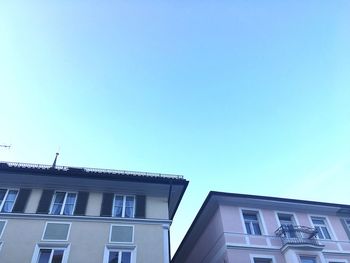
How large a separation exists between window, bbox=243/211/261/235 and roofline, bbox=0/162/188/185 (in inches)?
185

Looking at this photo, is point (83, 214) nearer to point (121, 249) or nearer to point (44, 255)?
point (44, 255)

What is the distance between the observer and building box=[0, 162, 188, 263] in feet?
53.1

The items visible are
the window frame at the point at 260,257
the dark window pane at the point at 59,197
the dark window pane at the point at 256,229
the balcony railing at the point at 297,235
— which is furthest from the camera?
the dark window pane at the point at 256,229

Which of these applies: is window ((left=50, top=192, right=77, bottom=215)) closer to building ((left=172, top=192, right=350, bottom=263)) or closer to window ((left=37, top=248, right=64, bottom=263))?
window ((left=37, top=248, right=64, bottom=263))

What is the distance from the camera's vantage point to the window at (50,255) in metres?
15.8

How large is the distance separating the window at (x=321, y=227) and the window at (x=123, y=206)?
39.7 ft

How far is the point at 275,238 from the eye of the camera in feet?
65.2

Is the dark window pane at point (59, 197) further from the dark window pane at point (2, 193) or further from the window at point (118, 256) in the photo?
the window at point (118, 256)

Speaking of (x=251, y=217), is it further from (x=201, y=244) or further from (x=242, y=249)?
(x=201, y=244)

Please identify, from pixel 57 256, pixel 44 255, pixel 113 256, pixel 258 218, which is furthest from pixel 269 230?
pixel 44 255

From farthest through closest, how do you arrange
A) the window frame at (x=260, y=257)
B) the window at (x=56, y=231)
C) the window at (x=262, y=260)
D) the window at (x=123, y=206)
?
the window at (x=262, y=260) < the window frame at (x=260, y=257) < the window at (x=123, y=206) < the window at (x=56, y=231)

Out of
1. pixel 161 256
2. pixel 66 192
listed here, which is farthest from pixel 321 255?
pixel 66 192

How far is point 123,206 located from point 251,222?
26.5 feet

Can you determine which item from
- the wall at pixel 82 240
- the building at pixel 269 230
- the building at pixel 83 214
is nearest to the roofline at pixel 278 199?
the building at pixel 269 230
